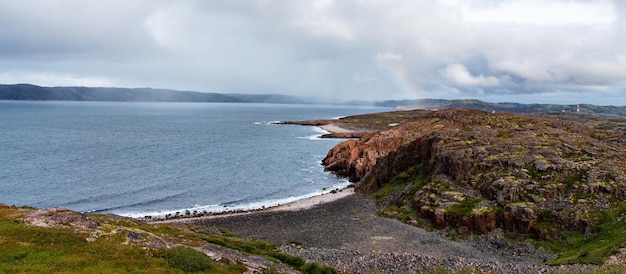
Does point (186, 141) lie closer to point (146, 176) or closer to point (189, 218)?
point (146, 176)

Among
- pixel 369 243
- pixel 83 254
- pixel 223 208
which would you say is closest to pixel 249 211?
pixel 223 208

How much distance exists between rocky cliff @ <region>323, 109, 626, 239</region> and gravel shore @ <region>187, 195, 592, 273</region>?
3505 mm

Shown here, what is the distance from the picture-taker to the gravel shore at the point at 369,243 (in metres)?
38.0

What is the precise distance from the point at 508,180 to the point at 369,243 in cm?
2078

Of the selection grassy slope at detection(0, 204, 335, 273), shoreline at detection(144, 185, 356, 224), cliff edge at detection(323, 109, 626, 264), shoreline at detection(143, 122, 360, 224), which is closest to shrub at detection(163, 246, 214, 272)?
grassy slope at detection(0, 204, 335, 273)

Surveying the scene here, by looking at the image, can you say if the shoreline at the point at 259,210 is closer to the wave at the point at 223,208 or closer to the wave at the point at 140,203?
the wave at the point at 223,208

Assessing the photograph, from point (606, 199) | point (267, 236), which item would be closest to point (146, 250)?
point (267, 236)

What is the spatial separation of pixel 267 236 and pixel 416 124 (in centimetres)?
6710

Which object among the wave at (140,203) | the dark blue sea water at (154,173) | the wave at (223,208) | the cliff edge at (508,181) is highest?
the cliff edge at (508,181)

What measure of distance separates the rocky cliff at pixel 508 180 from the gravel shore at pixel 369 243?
3505mm

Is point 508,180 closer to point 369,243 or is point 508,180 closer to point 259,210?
point 369,243

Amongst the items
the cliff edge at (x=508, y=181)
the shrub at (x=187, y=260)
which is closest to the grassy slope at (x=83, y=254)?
the shrub at (x=187, y=260)

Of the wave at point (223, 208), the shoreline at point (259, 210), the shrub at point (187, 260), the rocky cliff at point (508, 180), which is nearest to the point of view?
the shrub at point (187, 260)

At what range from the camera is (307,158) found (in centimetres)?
12900
